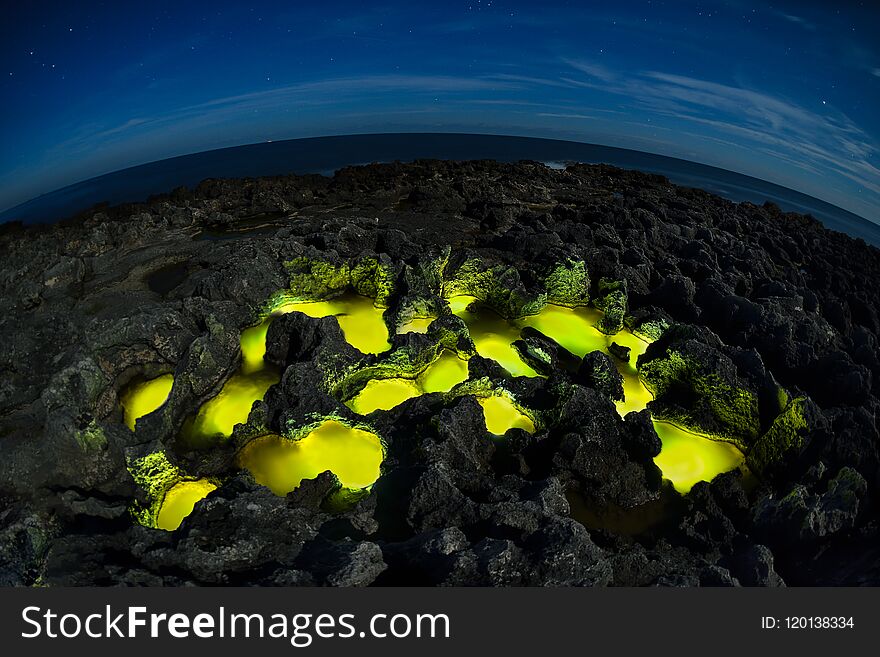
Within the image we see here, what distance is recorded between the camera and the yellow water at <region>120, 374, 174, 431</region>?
828cm

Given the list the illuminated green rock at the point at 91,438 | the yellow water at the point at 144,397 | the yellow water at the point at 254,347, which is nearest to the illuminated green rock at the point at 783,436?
the yellow water at the point at 254,347

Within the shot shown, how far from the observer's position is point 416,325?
11.0 meters

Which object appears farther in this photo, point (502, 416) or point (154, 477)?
point (502, 416)

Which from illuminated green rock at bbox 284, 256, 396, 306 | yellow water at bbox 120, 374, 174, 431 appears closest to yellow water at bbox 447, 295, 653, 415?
illuminated green rock at bbox 284, 256, 396, 306

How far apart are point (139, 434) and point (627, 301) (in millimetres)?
10980

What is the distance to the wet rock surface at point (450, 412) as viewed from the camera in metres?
4.90

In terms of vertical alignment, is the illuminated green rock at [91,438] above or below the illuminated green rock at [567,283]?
below

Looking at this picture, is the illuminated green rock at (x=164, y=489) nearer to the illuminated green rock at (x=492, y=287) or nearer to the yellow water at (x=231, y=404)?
the yellow water at (x=231, y=404)

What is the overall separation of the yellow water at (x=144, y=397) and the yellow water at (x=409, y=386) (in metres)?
3.52

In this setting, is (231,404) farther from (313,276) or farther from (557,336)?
(557,336)

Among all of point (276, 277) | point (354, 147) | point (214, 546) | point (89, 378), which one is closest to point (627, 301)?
point (276, 277)

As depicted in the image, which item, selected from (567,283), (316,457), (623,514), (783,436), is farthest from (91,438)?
(567,283)

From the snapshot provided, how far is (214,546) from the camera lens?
4770 millimetres

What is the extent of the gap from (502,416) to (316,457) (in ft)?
10.9
